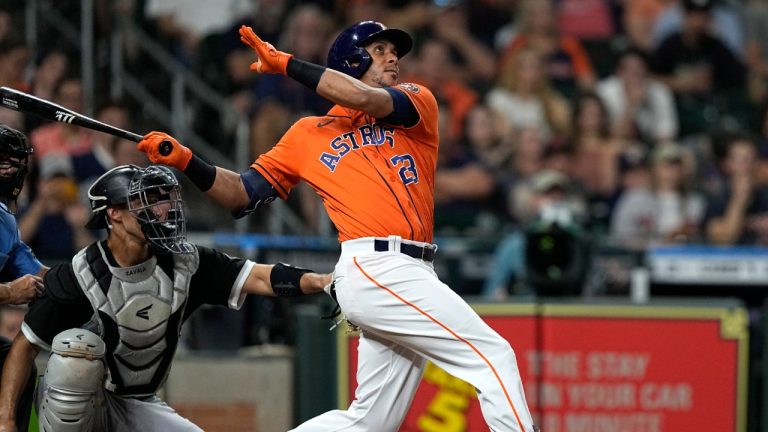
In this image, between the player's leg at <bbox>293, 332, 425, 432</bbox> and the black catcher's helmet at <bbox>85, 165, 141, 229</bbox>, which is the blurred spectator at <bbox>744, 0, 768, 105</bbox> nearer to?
the player's leg at <bbox>293, 332, 425, 432</bbox>

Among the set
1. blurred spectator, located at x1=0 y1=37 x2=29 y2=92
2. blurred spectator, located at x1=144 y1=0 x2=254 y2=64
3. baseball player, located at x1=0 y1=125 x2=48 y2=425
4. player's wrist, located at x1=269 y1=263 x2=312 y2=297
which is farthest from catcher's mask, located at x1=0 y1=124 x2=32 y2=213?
blurred spectator, located at x1=144 y1=0 x2=254 y2=64

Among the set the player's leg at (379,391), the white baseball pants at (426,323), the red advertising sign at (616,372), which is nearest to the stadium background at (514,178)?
the red advertising sign at (616,372)

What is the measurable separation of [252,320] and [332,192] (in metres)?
3.17

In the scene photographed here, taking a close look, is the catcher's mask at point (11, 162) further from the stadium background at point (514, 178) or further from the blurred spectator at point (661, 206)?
the blurred spectator at point (661, 206)

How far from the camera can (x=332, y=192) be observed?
4.77 m

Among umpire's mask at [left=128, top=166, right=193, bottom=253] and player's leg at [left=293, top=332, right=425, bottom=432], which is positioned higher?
umpire's mask at [left=128, top=166, right=193, bottom=253]

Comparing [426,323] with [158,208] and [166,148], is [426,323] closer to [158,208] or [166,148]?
[158,208]

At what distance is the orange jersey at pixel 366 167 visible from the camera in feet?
15.3

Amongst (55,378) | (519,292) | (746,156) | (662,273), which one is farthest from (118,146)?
(746,156)

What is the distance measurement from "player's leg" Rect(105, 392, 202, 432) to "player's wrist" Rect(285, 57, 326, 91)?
1333 mm

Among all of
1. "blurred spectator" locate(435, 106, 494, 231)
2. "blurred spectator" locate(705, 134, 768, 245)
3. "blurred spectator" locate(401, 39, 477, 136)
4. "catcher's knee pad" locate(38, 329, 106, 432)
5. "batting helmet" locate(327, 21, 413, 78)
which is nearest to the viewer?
"catcher's knee pad" locate(38, 329, 106, 432)

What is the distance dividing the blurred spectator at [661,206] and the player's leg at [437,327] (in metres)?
5.31

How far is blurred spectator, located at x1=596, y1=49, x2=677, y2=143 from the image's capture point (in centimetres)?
1072

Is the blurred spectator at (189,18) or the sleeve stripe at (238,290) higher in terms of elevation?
the blurred spectator at (189,18)
